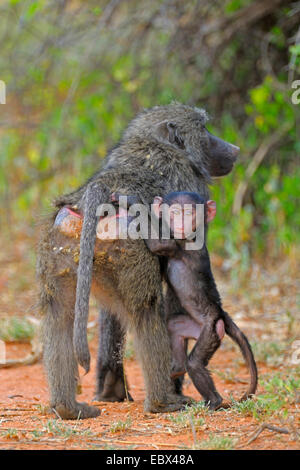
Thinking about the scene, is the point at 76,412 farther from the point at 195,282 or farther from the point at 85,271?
the point at 195,282

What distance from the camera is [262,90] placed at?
252 inches

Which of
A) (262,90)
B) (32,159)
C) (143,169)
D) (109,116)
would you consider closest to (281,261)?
(262,90)

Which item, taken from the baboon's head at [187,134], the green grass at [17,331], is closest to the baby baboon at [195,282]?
the baboon's head at [187,134]

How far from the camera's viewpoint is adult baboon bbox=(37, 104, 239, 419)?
3.37 meters

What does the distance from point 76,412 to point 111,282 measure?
0.66 meters

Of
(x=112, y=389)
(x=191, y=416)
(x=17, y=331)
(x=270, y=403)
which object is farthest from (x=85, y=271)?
(x=17, y=331)

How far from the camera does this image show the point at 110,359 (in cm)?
408

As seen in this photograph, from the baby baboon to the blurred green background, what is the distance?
10.2 ft

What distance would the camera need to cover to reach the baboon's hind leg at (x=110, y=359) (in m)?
4.05

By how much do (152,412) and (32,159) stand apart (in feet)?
15.6

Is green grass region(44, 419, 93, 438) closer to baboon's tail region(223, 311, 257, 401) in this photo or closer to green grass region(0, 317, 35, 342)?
baboon's tail region(223, 311, 257, 401)

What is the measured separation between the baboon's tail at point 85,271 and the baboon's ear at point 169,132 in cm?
77

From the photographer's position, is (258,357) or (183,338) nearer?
(183,338)

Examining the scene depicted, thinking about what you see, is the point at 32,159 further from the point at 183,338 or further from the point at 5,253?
the point at 183,338
